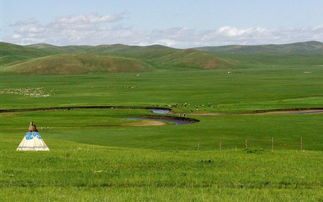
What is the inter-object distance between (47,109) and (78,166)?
78.9 meters

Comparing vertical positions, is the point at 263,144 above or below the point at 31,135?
below

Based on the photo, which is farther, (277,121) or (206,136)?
(277,121)

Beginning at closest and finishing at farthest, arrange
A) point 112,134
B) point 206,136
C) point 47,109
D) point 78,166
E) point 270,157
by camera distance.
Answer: point 78,166 → point 270,157 → point 206,136 → point 112,134 → point 47,109

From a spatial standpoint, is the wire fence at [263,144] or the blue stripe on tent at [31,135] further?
the wire fence at [263,144]

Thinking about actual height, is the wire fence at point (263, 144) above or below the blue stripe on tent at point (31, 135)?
below

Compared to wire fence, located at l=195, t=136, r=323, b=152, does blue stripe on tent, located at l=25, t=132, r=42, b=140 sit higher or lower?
higher

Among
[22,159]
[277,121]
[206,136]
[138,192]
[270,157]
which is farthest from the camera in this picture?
[277,121]

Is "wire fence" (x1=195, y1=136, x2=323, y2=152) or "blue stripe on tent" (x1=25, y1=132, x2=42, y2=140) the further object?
"wire fence" (x1=195, y1=136, x2=323, y2=152)

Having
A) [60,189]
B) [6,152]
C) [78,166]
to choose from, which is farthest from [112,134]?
[60,189]

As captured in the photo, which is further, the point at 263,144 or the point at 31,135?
the point at 263,144

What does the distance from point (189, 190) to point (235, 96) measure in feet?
365

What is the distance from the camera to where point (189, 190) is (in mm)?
19625

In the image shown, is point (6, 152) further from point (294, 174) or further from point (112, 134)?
point (112, 134)

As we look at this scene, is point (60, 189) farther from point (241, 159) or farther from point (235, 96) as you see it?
point (235, 96)
